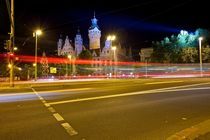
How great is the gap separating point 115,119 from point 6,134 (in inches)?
128

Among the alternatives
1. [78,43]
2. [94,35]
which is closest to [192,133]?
[94,35]

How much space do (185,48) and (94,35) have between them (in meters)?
85.3

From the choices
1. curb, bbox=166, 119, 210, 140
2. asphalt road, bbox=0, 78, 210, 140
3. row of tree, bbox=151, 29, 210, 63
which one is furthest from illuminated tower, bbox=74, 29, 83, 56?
curb, bbox=166, 119, 210, 140

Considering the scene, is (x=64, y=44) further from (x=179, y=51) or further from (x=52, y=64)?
(x=179, y=51)

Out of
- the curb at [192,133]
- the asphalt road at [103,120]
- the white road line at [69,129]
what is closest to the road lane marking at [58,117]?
Answer: the asphalt road at [103,120]

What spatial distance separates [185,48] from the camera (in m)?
Answer: 79.0

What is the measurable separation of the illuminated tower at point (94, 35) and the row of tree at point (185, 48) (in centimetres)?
7501

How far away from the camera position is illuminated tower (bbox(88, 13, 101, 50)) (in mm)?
158637

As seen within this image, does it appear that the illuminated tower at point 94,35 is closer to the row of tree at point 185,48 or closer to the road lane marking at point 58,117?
the row of tree at point 185,48

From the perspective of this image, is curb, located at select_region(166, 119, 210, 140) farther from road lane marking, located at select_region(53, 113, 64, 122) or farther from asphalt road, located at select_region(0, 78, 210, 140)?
road lane marking, located at select_region(53, 113, 64, 122)

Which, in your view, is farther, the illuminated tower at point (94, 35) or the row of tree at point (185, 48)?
the illuminated tower at point (94, 35)

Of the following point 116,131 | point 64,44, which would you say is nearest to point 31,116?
point 116,131

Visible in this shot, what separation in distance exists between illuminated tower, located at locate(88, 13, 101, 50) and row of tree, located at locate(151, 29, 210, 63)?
7501 centimetres

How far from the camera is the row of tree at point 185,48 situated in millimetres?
76875
